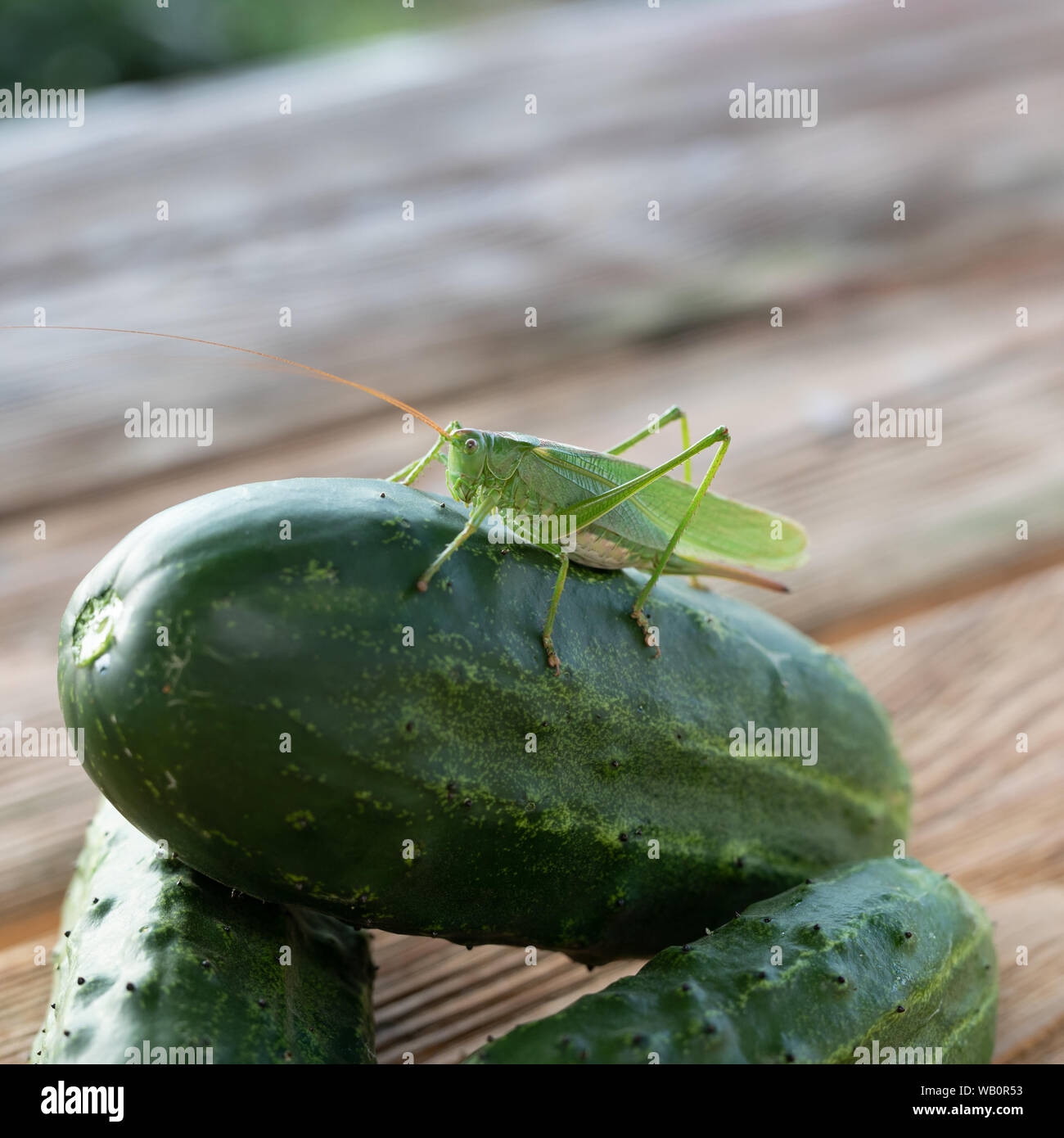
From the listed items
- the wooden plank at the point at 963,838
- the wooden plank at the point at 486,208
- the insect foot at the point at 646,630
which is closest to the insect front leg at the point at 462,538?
the insect foot at the point at 646,630

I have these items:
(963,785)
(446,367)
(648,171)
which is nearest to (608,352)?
(446,367)

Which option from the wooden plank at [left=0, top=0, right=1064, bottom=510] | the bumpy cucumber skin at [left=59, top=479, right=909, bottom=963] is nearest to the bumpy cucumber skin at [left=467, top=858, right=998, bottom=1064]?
the bumpy cucumber skin at [left=59, top=479, right=909, bottom=963]

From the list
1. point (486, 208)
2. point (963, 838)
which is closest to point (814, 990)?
point (963, 838)

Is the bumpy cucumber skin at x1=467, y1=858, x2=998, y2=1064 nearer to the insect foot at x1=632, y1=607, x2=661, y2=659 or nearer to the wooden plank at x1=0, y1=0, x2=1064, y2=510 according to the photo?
the insect foot at x1=632, y1=607, x2=661, y2=659

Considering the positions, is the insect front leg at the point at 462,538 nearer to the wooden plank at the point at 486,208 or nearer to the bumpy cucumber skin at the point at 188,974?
the bumpy cucumber skin at the point at 188,974

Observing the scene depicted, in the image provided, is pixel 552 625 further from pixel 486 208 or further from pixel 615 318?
pixel 486 208
